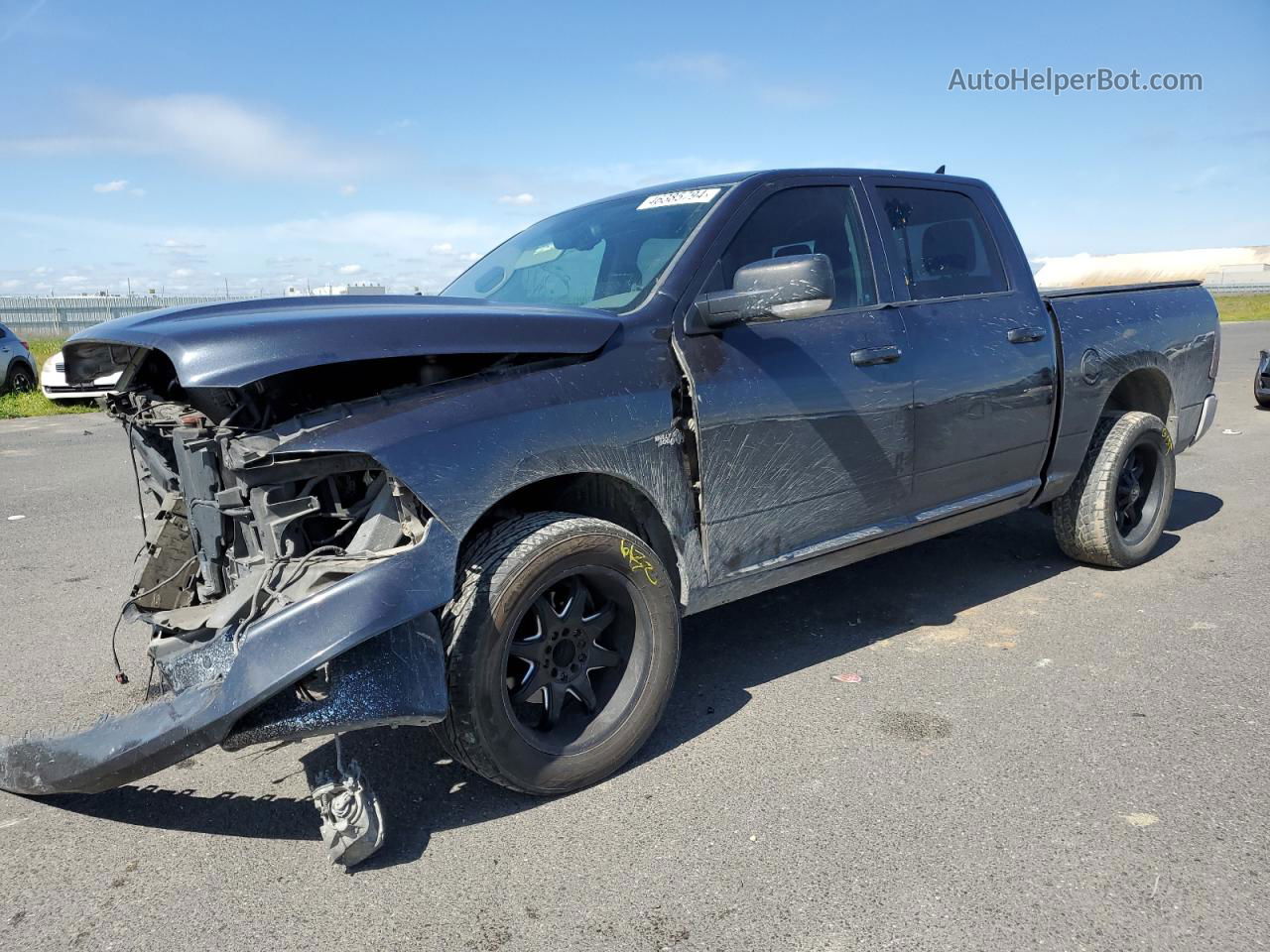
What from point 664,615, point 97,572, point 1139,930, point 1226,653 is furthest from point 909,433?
point 97,572

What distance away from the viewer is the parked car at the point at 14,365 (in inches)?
612

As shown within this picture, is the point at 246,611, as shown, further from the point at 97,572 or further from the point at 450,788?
the point at 97,572

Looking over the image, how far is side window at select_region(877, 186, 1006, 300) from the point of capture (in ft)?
13.4

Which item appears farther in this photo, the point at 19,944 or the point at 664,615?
the point at 664,615

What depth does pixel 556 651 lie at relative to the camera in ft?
9.82

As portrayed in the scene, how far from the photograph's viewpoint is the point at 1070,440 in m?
4.75

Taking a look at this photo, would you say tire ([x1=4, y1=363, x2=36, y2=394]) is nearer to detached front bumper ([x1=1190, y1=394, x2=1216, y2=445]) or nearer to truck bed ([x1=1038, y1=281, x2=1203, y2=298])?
truck bed ([x1=1038, y1=281, x2=1203, y2=298])

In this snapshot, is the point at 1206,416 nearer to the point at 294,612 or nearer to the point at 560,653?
the point at 560,653

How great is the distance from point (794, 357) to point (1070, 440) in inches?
81.3

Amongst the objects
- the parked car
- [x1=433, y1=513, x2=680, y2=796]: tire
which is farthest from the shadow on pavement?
the parked car

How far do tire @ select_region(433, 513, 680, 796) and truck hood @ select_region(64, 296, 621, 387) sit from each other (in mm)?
563

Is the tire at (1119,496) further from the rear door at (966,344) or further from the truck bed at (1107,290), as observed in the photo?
the truck bed at (1107,290)

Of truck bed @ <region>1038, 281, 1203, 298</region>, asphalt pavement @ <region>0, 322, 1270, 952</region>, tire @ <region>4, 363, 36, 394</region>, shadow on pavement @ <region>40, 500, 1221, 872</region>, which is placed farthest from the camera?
tire @ <region>4, 363, 36, 394</region>

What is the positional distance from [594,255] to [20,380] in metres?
15.9
